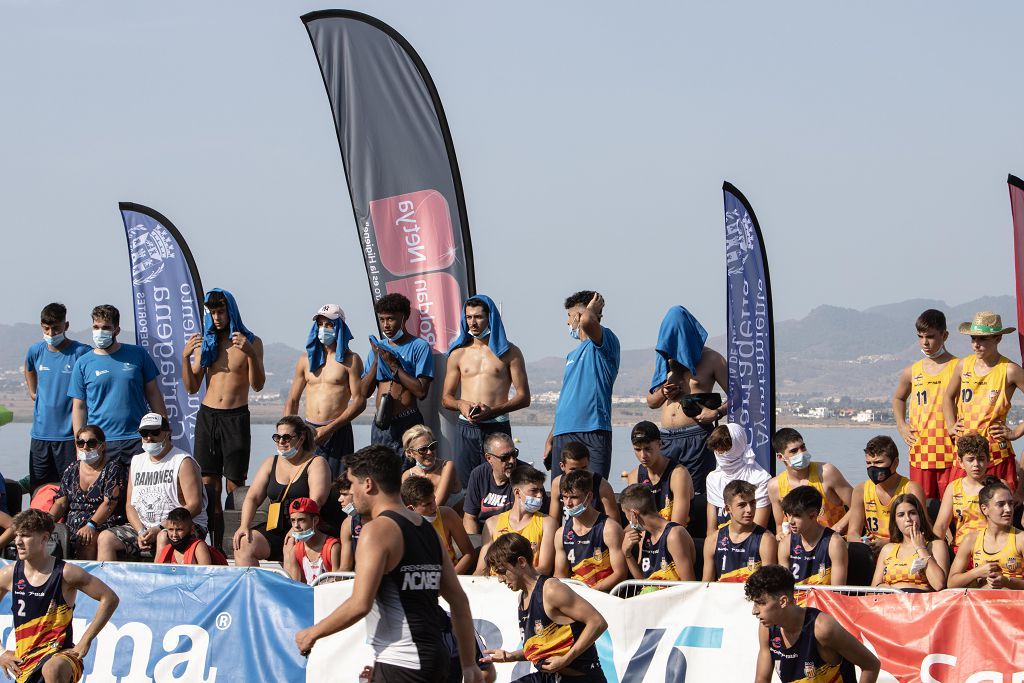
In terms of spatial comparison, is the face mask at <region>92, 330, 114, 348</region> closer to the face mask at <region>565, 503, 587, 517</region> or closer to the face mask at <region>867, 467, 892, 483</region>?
the face mask at <region>565, 503, 587, 517</region>

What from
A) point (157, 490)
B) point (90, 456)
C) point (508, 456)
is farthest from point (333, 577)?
point (90, 456)

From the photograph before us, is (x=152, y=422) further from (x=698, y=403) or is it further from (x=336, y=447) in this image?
(x=698, y=403)

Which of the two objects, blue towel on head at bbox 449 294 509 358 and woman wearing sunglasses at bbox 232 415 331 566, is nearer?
woman wearing sunglasses at bbox 232 415 331 566

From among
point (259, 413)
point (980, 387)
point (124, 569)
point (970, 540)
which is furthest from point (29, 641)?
point (259, 413)

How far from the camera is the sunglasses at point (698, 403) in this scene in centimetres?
1052

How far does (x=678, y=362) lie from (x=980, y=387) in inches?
90.8

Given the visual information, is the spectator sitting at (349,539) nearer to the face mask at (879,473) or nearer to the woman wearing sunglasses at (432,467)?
the woman wearing sunglasses at (432,467)

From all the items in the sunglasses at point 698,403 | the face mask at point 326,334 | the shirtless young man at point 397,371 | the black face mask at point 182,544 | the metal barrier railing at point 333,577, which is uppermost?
the face mask at point 326,334

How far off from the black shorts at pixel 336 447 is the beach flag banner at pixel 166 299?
317 cm

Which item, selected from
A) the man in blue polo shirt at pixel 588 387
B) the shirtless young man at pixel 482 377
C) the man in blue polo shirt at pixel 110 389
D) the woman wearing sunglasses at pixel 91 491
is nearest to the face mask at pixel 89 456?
the woman wearing sunglasses at pixel 91 491

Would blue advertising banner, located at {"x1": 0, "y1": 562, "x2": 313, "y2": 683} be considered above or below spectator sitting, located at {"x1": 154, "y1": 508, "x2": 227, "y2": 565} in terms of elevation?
below

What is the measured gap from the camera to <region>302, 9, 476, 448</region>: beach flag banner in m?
12.0

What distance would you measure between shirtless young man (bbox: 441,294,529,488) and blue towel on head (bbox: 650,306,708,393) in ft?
3.86

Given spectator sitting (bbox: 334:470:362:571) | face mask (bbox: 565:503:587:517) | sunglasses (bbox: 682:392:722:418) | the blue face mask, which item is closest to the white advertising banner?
spectator sitting (bbox: 334:470:362:571)
